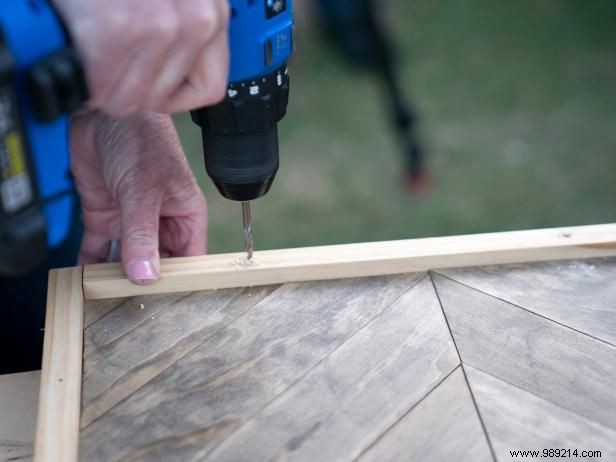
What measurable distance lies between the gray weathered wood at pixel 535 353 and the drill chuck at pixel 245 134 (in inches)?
12.5

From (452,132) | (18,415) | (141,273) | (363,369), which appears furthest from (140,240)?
(452,132)

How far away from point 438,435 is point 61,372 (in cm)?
47

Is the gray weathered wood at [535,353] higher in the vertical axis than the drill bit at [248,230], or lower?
lower

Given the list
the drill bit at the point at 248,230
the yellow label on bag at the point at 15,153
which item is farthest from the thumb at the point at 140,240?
the yellow label on bag at the point at 15,153

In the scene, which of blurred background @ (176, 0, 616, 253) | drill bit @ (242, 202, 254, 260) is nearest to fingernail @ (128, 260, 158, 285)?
drill bit @ (242, 202, 254, 260)

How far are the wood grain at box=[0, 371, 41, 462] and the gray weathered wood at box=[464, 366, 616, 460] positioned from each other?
57 centimetres

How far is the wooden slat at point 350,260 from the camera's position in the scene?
1126 millimetres

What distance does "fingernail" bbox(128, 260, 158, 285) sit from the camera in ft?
3.66

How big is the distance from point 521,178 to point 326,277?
94.3 inches

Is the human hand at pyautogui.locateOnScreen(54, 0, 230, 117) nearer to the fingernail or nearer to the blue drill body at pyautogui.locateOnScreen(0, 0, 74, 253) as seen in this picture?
the blue drill body at pyautogui.locateOnScreen(0, 0, 74, 253)

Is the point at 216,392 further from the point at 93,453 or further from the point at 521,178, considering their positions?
the point at 521,178

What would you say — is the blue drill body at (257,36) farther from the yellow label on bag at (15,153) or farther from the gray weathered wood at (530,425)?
the gray weathered wood at (530,425)

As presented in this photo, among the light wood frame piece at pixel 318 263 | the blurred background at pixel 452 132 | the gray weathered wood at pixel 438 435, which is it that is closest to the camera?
the gray weathered wood at pixel 438 435

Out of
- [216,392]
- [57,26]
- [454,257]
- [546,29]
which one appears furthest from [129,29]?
[546,29]
